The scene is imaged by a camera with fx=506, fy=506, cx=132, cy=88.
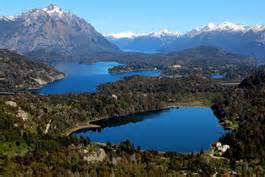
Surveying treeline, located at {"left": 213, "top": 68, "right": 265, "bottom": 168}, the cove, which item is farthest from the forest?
the cove

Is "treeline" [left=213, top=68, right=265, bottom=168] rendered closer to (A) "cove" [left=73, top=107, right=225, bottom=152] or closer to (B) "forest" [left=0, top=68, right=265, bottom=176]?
(B) "forest" [left=0, top=68, right=265, bottom=176]

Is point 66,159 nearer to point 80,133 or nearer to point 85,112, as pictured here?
point 80,133

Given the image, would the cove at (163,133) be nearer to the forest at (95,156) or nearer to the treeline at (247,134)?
the treeline at (247,134)

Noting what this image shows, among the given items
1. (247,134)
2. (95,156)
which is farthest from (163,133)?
(95,156)

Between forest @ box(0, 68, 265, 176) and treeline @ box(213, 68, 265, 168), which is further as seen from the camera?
treeline @ box(213, 68, 265, 168)

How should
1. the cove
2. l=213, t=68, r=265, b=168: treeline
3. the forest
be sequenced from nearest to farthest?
the forest
l=213, t=68, r=265, b=168: treeline
the cove

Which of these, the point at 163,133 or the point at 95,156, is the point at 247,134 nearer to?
the point at 163,133

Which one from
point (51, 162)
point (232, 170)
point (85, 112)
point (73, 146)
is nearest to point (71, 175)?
point (51, 162)

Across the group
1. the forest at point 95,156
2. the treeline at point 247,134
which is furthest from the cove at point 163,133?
the forest at point 95,156

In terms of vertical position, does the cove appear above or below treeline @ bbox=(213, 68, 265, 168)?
below
